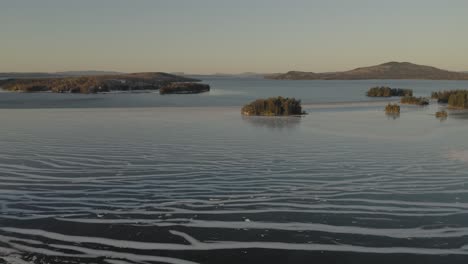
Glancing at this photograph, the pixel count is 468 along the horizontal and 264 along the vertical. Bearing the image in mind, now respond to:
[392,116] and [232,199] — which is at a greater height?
[392,116]

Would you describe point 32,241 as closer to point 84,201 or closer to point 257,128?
point 84,201

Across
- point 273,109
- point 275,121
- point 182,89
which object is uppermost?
point 182,89

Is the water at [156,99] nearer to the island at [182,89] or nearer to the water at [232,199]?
the island at [182,89]

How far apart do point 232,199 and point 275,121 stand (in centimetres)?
1669

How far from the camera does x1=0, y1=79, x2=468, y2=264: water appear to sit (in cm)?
731

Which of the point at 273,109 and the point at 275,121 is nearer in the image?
the point at 275,121

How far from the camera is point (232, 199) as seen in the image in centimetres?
987

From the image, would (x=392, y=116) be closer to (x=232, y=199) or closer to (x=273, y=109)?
(x=273, y=109)

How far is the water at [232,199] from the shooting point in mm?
7312

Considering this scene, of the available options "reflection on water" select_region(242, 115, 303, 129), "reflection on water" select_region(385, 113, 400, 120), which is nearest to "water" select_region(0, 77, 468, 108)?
"reflection on water" select_region(242, 115, 303, 129)

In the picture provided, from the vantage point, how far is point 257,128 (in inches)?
894

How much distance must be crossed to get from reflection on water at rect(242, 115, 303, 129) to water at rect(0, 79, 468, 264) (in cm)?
491

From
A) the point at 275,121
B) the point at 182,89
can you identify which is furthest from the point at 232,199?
the point at 182,89

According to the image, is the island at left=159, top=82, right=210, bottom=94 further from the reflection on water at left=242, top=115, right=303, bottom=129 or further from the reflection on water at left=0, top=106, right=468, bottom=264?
the reflection on water at left=0, top=106, right=468, bottom=264
